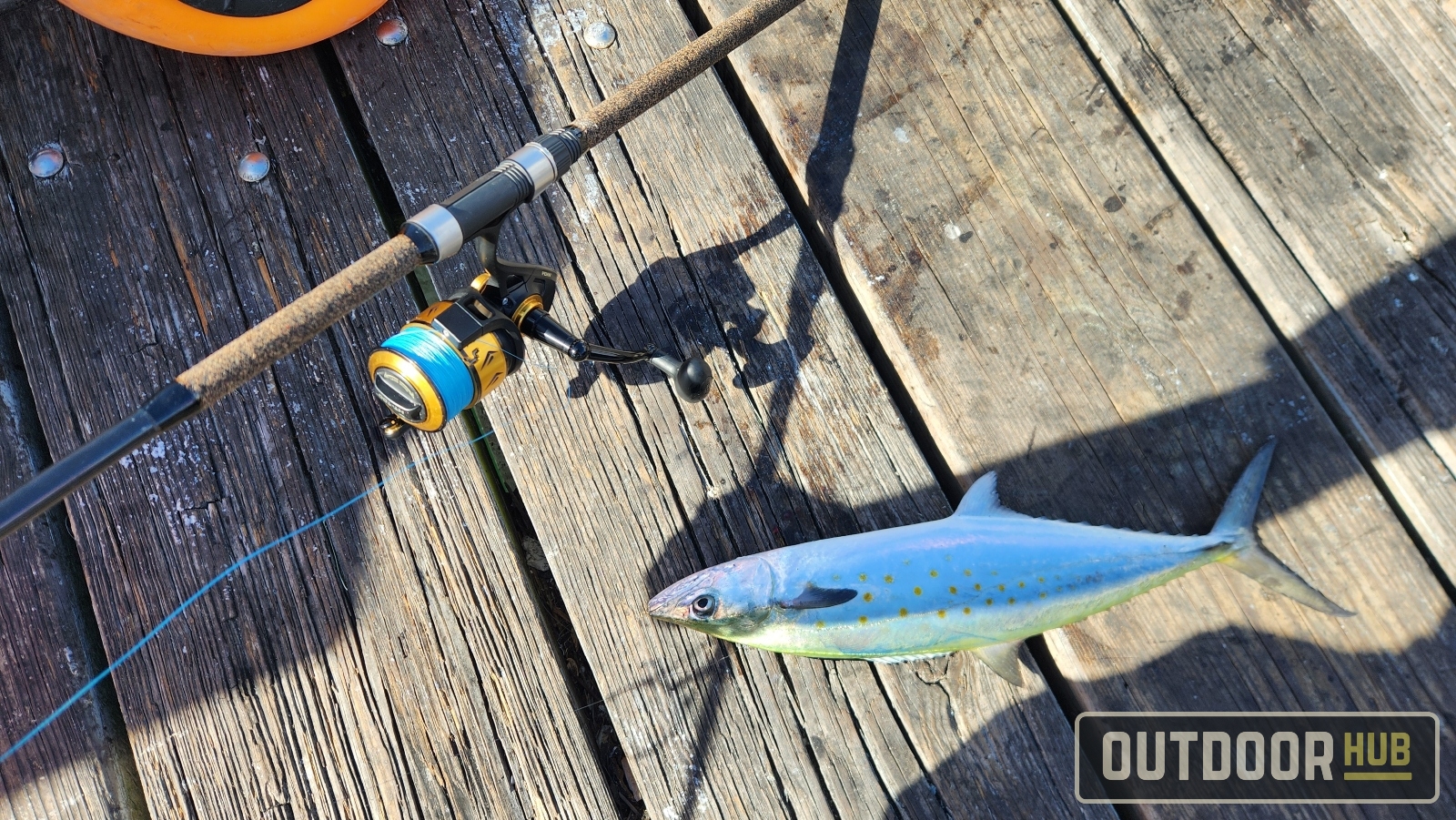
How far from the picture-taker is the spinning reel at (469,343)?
174 cm

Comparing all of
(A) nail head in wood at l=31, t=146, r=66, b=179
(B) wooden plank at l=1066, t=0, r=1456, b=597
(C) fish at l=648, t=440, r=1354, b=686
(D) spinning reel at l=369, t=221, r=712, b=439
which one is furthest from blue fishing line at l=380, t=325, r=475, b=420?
(B) wooden plank at l=1066, t=0, r=1456, b=597

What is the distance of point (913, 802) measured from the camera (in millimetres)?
2043

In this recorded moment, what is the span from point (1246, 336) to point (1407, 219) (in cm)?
49

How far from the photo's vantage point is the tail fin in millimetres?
1957

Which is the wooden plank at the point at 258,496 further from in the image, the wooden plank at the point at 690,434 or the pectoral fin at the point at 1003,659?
the pectoral fin at the point at 1003,659

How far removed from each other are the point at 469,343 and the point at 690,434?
66 centimetres

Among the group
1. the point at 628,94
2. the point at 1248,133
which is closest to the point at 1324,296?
the point at 1248,133

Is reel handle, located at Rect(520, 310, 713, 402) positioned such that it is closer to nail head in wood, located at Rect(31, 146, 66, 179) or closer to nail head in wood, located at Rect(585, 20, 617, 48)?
nail head in wood, located at Rect(585, 20, 617, 48)

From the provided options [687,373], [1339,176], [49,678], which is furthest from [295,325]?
[1339,176]

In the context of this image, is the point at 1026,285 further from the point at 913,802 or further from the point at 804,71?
the point at 913,802

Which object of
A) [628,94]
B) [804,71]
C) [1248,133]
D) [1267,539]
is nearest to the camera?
[628,94]

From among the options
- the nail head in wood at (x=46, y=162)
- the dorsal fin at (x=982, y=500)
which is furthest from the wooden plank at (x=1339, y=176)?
the nail head in wood at (x=46, y=162)

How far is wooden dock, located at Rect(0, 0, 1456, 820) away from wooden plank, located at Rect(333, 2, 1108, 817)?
10mm

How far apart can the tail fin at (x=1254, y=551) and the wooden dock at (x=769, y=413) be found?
0.22 feet
